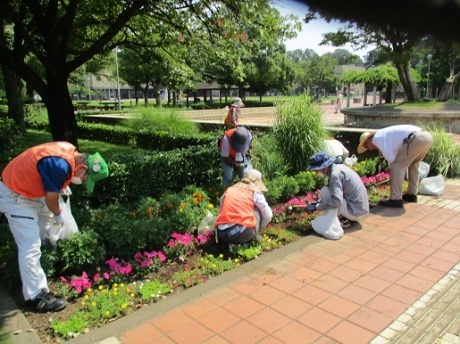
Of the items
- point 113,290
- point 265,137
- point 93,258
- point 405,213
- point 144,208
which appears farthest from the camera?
point 265,137

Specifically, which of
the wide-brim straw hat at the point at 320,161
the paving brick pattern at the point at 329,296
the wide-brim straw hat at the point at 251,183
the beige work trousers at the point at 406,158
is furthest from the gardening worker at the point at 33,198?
the beige work trousers at the point at 406,158

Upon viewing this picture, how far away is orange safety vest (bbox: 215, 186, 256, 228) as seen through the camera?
4.77m

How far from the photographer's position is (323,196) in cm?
548

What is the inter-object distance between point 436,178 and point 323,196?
3.27 meters

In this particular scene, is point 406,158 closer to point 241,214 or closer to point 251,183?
point 251,183

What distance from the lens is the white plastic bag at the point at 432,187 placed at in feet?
24.3

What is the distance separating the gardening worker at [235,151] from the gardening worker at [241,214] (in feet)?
5.20

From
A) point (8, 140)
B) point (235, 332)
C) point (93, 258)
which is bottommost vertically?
point (235, 332)

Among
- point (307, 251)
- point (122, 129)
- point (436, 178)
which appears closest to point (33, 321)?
point (307, 251)

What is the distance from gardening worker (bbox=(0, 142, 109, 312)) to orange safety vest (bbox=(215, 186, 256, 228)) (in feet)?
5.94

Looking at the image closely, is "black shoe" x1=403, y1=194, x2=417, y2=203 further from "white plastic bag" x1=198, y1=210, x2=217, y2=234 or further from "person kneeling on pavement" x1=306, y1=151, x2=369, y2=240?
"white plastic bag" x1=198, y1=210, x2=217, y2=234

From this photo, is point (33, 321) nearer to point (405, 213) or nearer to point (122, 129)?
point (405, 213)

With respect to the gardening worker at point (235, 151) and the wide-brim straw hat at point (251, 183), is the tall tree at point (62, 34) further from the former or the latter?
the wide-brim straw hat at point (251, 183)

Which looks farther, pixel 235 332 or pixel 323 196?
pixel 323 196
